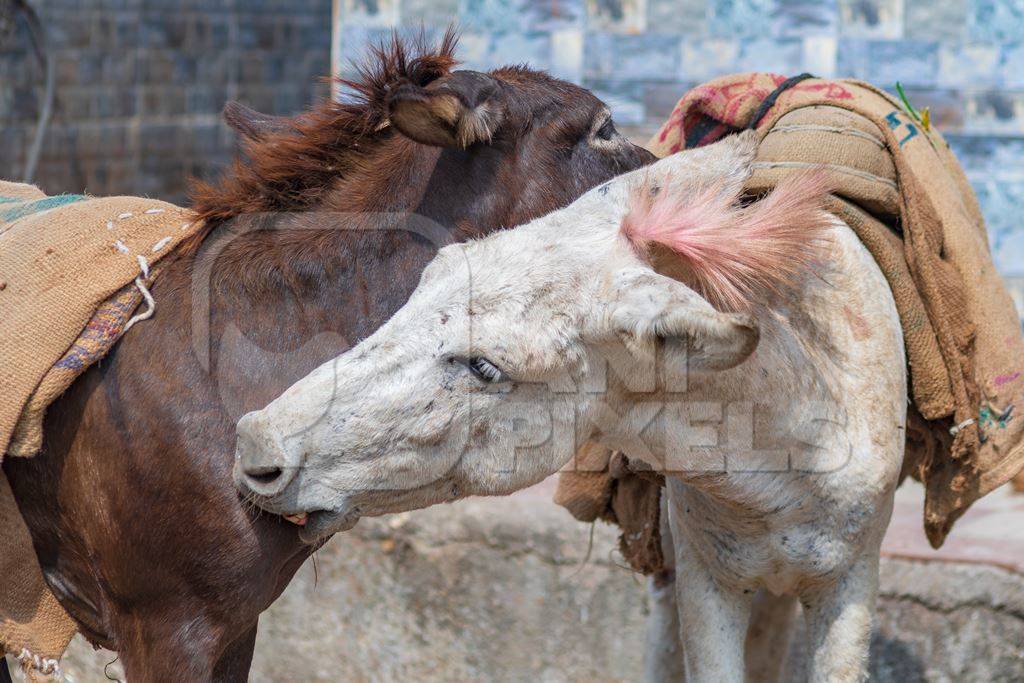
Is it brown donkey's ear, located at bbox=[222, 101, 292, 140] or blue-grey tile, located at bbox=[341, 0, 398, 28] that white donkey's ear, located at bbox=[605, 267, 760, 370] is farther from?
blue-grey tile, located at bbox=[341, 0, 398, 28]

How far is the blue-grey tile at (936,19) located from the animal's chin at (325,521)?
3286mm

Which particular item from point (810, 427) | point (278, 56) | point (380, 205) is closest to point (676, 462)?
point (810, 427)

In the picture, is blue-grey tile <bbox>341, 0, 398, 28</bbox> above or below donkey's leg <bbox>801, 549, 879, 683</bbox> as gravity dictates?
above

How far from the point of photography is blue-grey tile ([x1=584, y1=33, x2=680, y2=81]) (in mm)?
4492

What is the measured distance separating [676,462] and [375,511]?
51 centimetres

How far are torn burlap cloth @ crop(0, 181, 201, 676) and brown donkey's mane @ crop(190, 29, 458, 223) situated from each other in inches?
3.6

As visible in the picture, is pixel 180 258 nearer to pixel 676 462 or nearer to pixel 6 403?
pixel 6 403

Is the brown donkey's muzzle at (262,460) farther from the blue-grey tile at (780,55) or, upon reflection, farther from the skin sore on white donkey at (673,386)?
the blue-grey tile at (780,55)

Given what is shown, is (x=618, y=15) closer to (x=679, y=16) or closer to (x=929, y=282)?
(x=679, y=16)

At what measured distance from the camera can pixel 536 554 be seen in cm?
A: 348

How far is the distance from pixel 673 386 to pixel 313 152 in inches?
32.8

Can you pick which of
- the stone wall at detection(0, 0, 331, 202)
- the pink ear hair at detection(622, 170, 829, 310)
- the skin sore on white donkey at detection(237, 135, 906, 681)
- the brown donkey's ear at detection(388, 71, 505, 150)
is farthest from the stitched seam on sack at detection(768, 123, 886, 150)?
the stone wall at detection(0, 0, 331, 202)

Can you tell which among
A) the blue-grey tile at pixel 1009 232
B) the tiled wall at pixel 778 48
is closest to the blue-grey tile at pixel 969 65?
the tiled wall at pixel 778 48

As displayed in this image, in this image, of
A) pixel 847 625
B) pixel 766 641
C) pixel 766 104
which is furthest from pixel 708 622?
pixel 766 104
